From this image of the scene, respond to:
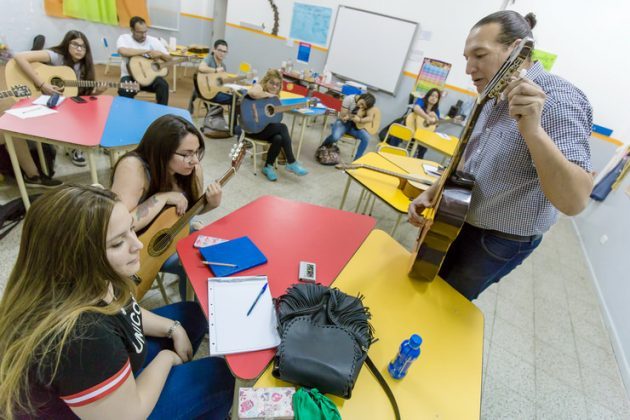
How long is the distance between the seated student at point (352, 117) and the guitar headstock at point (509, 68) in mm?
3538

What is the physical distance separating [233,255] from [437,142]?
348 cm

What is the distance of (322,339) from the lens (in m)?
0.91

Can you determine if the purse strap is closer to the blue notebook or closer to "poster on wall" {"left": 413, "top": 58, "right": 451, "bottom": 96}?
the blue notebook

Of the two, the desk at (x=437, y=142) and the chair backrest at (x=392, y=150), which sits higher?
the desk at (x=437, y=142)

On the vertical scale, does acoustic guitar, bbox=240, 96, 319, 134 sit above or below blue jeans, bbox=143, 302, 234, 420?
above

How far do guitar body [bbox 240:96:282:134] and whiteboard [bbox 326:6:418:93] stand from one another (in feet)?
10.1

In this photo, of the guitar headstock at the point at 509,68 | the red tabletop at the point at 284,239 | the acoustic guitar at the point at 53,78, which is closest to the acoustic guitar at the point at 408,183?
the red tabletop at the point at 284,239

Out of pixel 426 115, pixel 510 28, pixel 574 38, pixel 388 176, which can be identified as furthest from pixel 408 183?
pixel 574 38

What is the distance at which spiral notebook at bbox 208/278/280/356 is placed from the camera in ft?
3.16

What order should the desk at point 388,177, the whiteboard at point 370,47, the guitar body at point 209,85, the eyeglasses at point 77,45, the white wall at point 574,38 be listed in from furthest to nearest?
1. the whiteboard at point 370,47
2. the guitar body at point 209,85
3. the white wall at point 574,38
4. the eyeglasses at point 77,45
5. the desk at point 388,177

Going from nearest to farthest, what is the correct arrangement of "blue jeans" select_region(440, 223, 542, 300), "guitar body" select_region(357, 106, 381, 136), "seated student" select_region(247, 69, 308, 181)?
"blue jeans" select_region(440, 223, 542, 300)
"seated student" select_region(247, 69, 308, 181)
"guitar body" select_region(357, 106, 381, 136)

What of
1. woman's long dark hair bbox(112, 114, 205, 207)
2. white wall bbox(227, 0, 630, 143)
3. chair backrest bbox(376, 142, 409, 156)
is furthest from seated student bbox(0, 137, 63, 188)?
white wall bbox(227, 0, 630, 143)

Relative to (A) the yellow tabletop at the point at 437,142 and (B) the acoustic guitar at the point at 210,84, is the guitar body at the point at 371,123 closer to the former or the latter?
(A) the yellow tabletop at the point at 437,142

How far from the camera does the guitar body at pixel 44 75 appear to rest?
2.57 m
